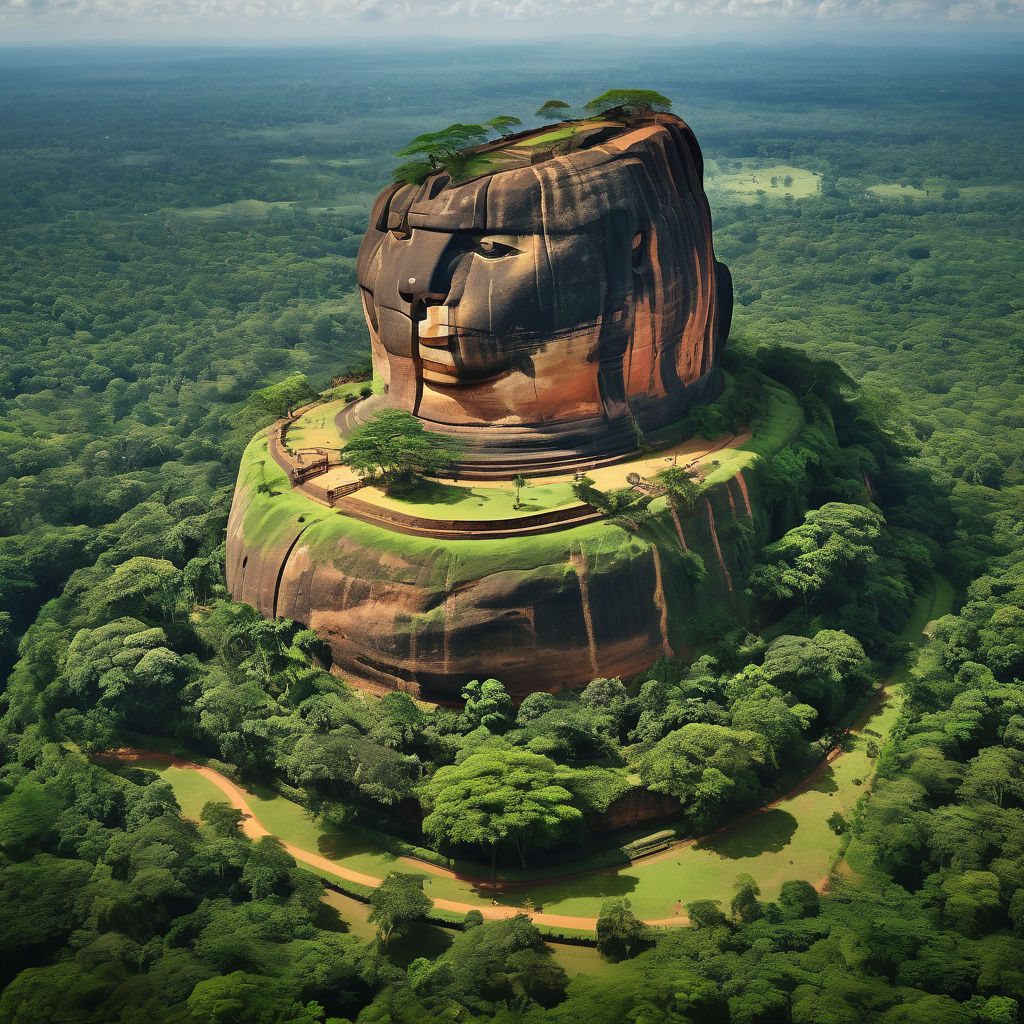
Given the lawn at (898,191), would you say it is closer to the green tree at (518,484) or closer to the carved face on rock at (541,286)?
the carved face on rock at (541,286)

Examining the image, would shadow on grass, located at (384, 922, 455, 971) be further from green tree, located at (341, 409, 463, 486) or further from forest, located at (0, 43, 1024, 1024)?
green tree, located at (341, 409, 463, 486)

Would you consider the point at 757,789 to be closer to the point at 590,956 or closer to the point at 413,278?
the point at 590,956

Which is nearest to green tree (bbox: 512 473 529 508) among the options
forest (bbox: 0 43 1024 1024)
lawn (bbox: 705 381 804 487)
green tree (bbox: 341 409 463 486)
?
green tree (bbox: 341 409 463 486)

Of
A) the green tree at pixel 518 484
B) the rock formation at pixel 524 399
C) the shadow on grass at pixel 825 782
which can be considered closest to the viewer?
the shadow on grass at pixel 825 782

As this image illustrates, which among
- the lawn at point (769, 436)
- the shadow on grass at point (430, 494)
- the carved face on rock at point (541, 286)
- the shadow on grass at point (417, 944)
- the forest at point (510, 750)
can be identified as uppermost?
the carved face on rock at point (541, 286)

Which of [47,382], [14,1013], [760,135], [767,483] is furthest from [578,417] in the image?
[760,135]

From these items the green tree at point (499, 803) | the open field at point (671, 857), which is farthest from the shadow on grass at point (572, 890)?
the green tree at point (499, 803)

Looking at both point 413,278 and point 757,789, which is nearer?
point 757,789
